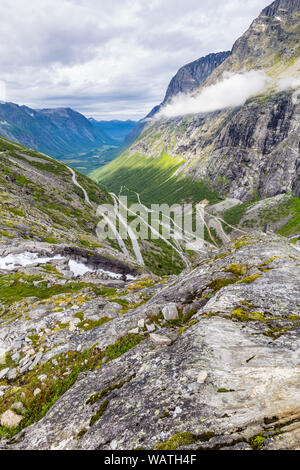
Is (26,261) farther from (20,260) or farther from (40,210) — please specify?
(40,210)

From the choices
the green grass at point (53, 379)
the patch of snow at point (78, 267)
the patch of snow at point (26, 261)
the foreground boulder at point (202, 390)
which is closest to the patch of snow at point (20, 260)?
the patch of snow at point (26, 261)

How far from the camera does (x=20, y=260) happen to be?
42.7 metres

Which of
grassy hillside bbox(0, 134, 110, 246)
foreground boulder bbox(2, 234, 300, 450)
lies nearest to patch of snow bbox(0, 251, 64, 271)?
grassy hillside bbox(0, 134, 110, 246)

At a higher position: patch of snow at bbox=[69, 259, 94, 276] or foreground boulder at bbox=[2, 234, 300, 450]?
foreground boulder at bbox=[2, 234, 300, 450]

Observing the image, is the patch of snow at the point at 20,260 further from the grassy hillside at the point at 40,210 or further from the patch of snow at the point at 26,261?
the grassy hillside at the point at 40,210

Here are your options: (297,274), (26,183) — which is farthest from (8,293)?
(26,183)

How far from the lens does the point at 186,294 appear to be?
22562mm

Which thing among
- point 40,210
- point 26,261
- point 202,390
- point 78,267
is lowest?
point 78,267

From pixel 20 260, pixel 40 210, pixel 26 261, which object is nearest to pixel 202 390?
pixel 26 261

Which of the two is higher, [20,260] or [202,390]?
[202,390]

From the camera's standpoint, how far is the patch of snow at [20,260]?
40.4 meters

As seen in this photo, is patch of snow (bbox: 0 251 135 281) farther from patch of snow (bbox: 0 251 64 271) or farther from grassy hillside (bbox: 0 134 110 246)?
grassy hillside (bbox: 0 134 110 246)

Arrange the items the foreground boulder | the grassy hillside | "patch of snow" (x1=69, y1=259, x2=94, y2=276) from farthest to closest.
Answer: the grassy hillside, "patch of snow" (x1=69, y1=259, x2=94, y2=276), the foreground boulder

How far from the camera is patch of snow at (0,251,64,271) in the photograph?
4044cm
